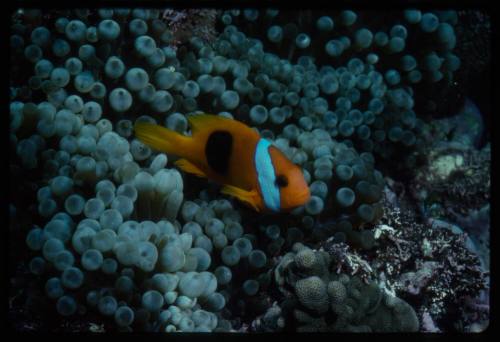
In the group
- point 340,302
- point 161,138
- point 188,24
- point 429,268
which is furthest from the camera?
point 188,24

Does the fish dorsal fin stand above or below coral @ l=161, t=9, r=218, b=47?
below

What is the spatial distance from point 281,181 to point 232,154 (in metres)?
0.25

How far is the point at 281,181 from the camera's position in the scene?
1850mm

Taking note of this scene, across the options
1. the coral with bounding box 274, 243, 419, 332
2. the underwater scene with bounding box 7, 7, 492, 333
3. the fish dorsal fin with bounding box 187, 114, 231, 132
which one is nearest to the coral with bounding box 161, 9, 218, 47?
the underwater scene with bounding box 7, 7, 492, 333

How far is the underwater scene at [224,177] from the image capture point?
1.76m

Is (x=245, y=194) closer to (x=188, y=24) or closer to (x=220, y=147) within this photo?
(x=220, y=147)

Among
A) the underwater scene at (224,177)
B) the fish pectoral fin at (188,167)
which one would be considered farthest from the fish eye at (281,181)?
the fish pectoral fin at (188,167)

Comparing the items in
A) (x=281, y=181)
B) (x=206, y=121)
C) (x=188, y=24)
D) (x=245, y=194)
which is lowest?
(x=245, y=194)

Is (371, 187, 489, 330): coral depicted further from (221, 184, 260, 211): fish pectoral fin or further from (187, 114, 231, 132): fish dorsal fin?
(187, 114, 231, 132): fish dorsal fin

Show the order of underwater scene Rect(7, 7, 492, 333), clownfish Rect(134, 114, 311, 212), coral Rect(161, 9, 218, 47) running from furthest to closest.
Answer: coral Rect(161, 9, 218, 47) < clownfish Rect(134, 114, 311, 212) < underwater scene Rect(7, 7, 492, 333)

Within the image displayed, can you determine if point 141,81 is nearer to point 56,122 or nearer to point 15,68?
point 56,122

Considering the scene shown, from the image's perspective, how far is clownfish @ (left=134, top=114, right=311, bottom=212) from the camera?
1.89 m

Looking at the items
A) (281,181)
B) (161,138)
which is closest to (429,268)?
(281,181)

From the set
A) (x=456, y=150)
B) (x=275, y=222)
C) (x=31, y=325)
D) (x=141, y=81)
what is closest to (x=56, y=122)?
(x=141, y=81)
